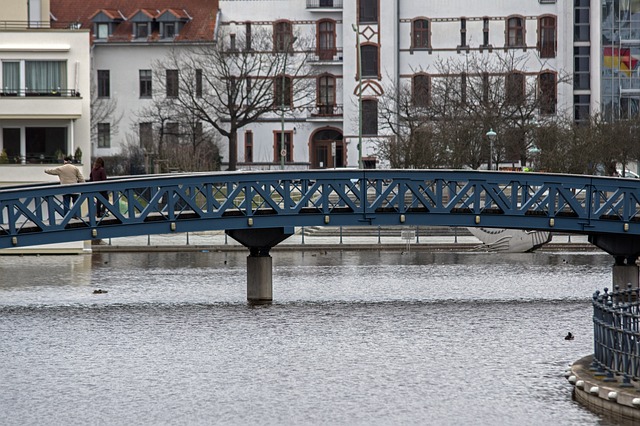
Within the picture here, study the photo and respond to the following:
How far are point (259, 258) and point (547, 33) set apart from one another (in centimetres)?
7073

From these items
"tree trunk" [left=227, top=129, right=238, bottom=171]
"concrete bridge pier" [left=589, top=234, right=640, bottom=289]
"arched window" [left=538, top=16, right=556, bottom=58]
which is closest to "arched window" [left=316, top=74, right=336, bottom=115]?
"tree trunk" [left=227, top=129, right=238, bottom=171]

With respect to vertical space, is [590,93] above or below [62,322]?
above

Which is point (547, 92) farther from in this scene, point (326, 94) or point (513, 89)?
point (326, 94)

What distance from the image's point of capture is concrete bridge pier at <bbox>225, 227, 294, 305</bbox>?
36.8m

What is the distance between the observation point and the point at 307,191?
37281 millimetres

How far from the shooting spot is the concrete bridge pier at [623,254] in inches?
1444

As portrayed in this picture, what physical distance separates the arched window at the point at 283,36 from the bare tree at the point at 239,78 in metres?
0.07

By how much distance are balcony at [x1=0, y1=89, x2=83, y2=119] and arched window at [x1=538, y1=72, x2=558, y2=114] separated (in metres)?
41.1

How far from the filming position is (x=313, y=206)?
37.2m

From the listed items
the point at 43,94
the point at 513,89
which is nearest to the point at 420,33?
the point at 513,89

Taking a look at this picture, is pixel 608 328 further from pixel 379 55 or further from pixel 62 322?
pixel 379 55

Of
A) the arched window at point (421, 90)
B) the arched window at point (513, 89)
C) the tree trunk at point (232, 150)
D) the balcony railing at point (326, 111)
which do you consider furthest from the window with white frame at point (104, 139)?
the arched window at point (513, 89)

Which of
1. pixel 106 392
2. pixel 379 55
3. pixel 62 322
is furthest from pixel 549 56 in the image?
pixel 106 392

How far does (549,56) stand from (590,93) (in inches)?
154
